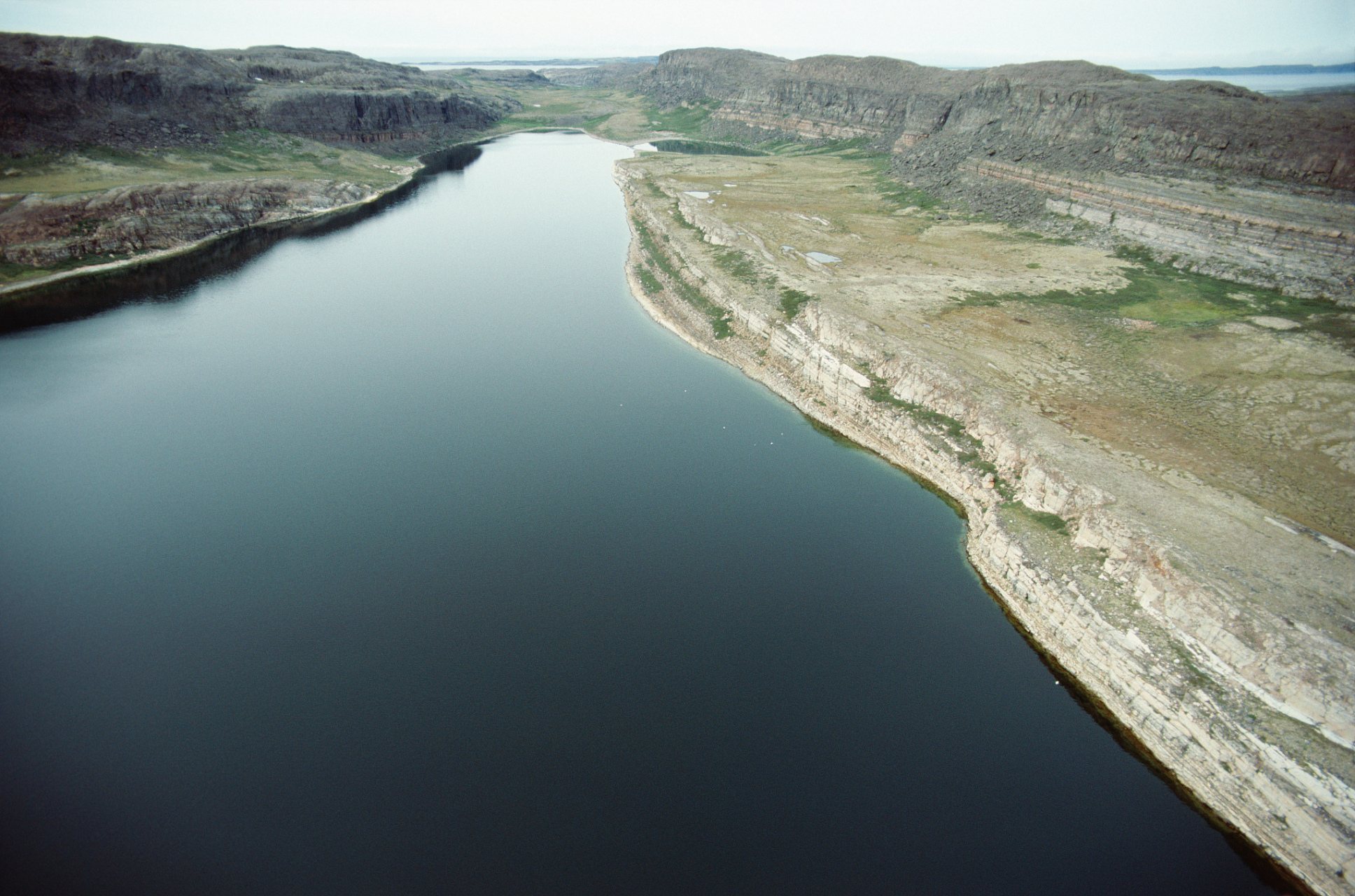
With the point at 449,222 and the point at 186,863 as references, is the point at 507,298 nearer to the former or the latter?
the point at 449,222

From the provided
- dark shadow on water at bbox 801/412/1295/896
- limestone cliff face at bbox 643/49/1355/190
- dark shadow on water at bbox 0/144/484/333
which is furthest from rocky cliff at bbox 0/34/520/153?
dark shadow on water at bbox 801/412/1295/896

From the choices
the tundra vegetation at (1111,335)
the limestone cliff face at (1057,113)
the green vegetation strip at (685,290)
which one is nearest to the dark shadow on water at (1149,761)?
the tundra vegetation at (1111,335)

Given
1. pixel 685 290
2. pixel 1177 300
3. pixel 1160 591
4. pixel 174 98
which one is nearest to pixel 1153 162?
pixel 1177 300

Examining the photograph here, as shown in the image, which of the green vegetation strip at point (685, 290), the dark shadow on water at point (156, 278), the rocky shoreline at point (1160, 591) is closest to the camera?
the rocky shoreline at point (1160, 591)

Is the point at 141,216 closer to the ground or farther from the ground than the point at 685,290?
farther from the ground

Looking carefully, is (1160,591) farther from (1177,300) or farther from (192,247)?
(192,247)

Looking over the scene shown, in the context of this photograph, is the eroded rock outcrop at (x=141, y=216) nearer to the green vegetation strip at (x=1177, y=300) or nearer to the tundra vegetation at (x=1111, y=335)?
the tundra vegetation at (x=1111, y=335)

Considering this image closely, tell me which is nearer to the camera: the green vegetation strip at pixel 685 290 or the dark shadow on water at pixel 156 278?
the green vegetation strip at pixel 685 290
